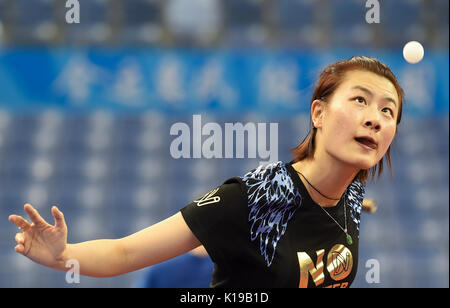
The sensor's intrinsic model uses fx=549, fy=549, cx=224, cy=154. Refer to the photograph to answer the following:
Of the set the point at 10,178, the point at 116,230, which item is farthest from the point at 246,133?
the point at 10,178

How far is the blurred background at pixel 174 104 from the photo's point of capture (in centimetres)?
586

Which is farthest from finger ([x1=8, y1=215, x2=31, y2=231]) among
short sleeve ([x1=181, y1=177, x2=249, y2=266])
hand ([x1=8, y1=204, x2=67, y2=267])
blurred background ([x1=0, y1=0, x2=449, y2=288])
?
blurred background ([x1=0, y1=0, x2=449, y2=288])

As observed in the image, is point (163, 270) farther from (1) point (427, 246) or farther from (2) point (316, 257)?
(1) point (427, 246)

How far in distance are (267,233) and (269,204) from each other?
76mm

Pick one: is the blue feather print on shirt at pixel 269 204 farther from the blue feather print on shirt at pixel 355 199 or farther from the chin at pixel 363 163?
the blue feather print on shirt at pixel 355 199

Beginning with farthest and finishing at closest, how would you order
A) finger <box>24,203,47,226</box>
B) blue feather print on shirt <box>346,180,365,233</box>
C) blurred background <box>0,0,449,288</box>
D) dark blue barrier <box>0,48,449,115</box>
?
dark blue barrier <box>0,48,449,115</box> → blurred background <box>0,0,449,288</box> → blue feather print on shirt <box>346,180,365,233</box> → finger <box>24,203,47,226</box>

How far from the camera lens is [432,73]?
19.9 ft

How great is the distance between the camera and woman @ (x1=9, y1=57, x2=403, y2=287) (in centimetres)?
137

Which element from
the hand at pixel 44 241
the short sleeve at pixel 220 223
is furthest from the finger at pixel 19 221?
the short sleeve at pixel 220 223

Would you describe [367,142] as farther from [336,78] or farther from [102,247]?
[102,247]

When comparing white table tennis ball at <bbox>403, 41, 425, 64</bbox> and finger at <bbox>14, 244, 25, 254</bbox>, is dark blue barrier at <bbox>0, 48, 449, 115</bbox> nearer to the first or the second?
white table tennis ball at <bbox>403, 41, 425, 64</bbox>

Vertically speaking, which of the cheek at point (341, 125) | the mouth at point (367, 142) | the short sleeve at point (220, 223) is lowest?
the short sleeve at point (220, 223)

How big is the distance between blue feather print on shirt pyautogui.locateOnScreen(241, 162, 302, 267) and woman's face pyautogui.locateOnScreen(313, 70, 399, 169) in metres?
0.16

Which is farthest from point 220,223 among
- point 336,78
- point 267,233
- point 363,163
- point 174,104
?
point 174,104
